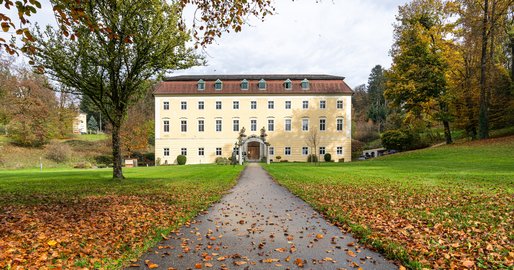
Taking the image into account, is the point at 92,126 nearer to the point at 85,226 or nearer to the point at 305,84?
the point at 305,84

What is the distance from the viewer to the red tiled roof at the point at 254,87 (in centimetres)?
4388

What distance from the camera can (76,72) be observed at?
14.8m

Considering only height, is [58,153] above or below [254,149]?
below

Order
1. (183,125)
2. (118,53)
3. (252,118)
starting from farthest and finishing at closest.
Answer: (252,118) < (183,125) < (118,53)

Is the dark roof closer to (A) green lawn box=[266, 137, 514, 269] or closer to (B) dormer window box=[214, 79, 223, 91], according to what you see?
(B) dormer window box=[214, 79, 223, 91]

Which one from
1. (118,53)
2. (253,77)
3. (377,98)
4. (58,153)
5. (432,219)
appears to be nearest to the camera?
(432,219)

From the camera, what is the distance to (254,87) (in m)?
44.6

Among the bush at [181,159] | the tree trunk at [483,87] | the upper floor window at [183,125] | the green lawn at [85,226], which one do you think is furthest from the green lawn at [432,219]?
the upper floor window at [183,125]

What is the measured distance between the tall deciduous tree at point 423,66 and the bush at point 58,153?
40622 millimetres

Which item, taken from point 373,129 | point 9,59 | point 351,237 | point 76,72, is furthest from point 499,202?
A: point 373,129

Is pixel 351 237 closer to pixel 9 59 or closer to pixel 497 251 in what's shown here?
pixel 497 251

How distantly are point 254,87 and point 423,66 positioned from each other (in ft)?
70.8

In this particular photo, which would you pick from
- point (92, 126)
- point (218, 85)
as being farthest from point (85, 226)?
point (92, 126)

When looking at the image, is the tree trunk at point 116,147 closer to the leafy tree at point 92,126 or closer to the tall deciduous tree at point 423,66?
the tall deciduous tree at point 423,66
